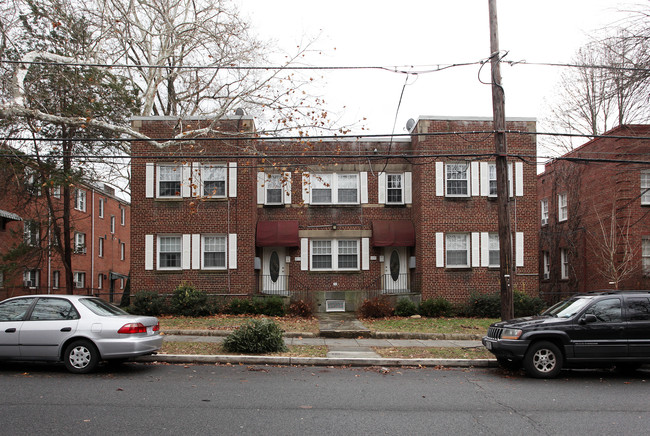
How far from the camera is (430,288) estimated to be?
20.8 metres

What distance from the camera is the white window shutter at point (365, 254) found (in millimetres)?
22422

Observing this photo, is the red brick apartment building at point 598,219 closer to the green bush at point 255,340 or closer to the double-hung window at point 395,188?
the double-hung window at point 395,188

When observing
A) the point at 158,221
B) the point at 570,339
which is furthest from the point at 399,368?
the point at 158,221

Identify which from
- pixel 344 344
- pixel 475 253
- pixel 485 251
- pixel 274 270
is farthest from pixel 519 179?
pixel 344 344

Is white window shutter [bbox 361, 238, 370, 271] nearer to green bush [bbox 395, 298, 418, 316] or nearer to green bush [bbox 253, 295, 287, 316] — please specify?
green bush [bbox 395, 298, 418, 316]

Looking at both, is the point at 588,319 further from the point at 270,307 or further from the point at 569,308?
the point at 270,307

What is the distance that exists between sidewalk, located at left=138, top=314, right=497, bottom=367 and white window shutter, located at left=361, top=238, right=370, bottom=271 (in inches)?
176

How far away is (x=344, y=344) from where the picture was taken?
1412 cm

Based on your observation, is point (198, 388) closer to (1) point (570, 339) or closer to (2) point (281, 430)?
(2) point (281, 430)

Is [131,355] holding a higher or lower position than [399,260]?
lower

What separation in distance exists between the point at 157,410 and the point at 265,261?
15199 millimetres

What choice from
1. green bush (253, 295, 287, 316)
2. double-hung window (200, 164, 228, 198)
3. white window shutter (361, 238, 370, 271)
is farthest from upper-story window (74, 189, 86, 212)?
white window shutter (361, 238, 370, 271)

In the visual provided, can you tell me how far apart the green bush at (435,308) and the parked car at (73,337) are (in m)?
12.5

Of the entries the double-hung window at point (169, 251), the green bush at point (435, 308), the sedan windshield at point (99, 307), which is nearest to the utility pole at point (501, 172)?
the green bush at point (435, 308)
